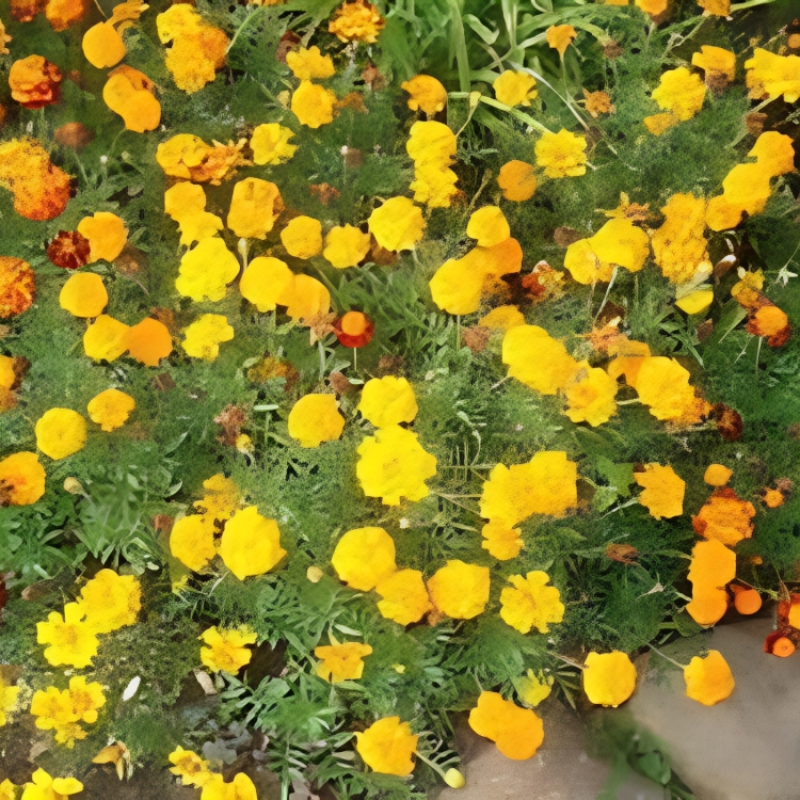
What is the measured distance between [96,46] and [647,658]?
1.46m

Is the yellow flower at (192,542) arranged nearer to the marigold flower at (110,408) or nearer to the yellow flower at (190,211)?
the marigold flower at (110,408)

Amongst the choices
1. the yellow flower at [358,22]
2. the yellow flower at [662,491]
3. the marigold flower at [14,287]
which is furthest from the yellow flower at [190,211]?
the yellow flower at [662,491]

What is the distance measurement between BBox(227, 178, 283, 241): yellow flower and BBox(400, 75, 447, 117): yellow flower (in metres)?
0.30

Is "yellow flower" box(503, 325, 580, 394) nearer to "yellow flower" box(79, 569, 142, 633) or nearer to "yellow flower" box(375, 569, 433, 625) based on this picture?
"yellow flower" box(375, 569, 433, 625)

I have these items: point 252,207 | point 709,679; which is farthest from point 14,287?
point 709,679

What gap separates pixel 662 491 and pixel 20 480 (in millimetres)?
1091

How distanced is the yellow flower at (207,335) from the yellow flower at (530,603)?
0.65 m

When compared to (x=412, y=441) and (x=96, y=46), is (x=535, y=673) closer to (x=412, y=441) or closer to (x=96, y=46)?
(x=412, y=441)

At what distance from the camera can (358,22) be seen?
1409 mm

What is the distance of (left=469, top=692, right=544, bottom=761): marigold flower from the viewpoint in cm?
127

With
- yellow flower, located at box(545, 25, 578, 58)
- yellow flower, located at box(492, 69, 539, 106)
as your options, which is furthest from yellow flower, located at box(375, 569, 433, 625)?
yellow flower, located at box(545, 25, 578, 58)

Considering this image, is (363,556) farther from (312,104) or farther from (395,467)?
(312,104)

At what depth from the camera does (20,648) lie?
1.31 metres

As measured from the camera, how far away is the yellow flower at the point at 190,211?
1.37m
